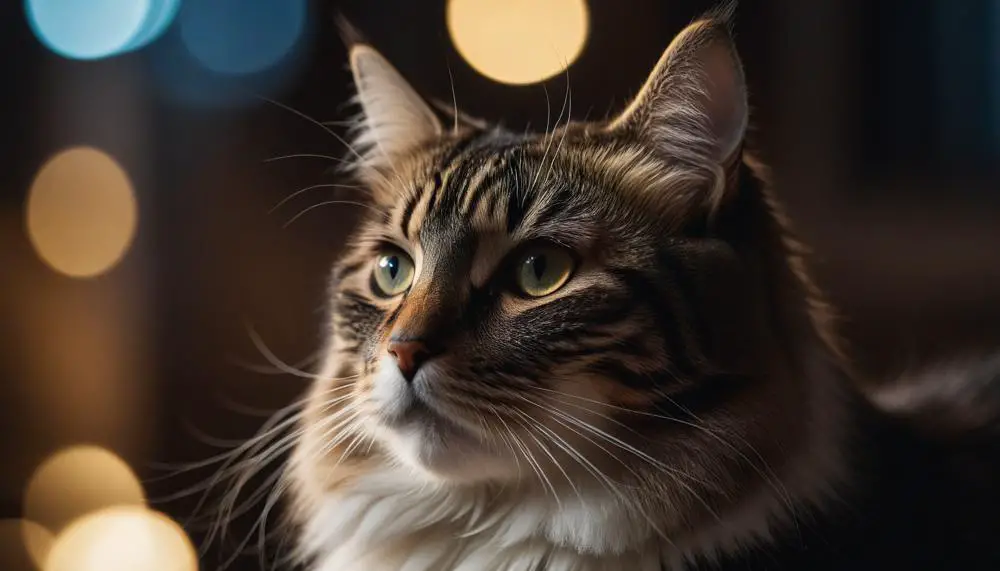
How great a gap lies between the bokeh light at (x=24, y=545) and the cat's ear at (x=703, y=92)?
1.02 meters

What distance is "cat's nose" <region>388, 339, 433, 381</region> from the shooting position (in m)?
0.79

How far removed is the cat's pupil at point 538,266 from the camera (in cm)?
86

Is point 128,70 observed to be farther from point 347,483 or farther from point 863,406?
point 863,406

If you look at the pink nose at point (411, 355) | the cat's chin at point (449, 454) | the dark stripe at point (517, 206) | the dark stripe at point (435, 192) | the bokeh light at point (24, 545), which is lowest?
the bokeh light at point (24, 545)

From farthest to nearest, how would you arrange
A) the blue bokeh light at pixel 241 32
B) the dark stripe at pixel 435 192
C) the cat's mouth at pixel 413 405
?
the blue bokeh light at pixel 241 32 < the dark stripe at pixel 435 192 < the cat's mouth at pixel 413 405

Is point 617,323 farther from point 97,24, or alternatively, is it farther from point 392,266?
point 97,24

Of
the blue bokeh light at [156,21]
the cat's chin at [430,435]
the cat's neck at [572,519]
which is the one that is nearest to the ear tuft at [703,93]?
the cat's neck at [572,519]

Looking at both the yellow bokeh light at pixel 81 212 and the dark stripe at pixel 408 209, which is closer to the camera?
the dark stripe at pixel 408 209

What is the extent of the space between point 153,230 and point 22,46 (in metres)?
0.35

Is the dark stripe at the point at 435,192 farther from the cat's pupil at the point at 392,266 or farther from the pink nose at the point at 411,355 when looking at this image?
the pink nose at the point at 411,355

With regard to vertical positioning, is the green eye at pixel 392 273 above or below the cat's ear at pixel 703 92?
below

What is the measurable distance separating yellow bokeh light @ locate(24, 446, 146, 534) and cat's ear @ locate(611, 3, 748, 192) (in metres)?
0.85

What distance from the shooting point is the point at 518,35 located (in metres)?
0.99

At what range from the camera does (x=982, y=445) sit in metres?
0.85
